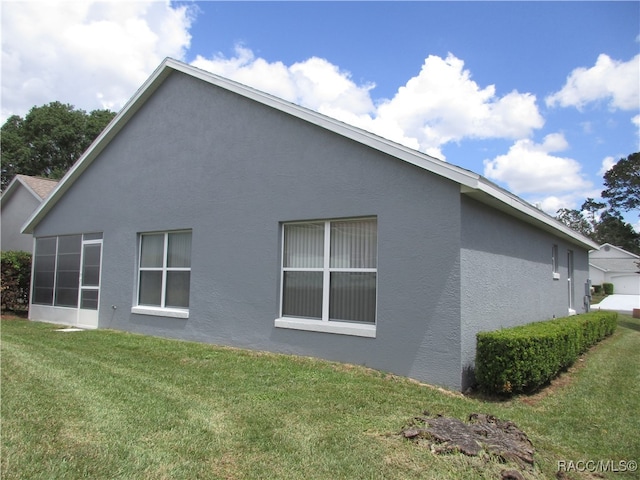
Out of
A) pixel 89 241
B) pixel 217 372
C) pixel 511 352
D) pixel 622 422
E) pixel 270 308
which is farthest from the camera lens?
pixel 89 241

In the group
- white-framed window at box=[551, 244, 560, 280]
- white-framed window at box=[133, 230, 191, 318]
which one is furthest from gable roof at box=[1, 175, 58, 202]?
white-framed window at box=[551, 244, 560, 280]

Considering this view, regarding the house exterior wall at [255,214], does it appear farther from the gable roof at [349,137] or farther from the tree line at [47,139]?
the tree line at [47,139]

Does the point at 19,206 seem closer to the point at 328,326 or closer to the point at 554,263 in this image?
the point at 328,326

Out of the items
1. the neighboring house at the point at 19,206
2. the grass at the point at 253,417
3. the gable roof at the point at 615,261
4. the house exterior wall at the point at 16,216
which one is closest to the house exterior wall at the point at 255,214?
the grass at the point at 253,417

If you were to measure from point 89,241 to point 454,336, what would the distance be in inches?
424

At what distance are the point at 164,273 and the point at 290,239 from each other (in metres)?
3.96

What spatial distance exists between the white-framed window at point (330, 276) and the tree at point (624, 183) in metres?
28.8

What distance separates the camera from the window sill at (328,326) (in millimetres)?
7744

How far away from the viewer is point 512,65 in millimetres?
10344

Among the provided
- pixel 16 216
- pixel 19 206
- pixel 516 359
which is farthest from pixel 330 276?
pixel 16 216

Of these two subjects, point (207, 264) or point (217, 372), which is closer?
point (217, 372)

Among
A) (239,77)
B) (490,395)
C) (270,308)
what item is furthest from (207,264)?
(490,395)

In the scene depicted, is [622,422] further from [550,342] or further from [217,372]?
[217,372]

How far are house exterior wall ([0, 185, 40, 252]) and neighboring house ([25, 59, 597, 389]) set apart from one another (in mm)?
11360
